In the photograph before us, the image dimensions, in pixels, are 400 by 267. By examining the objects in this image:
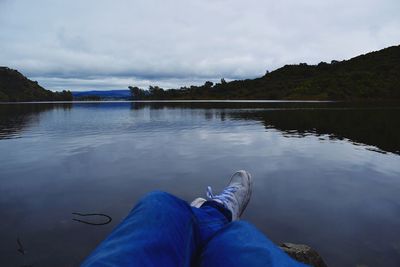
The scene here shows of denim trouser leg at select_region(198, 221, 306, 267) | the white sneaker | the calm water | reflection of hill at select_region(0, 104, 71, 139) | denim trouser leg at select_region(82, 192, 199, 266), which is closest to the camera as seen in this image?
denim trouser leg at select_region(82, 192, 199, 266)

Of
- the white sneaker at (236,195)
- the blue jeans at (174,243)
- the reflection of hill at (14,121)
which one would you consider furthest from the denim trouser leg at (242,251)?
the reflection of hill at (14,121)

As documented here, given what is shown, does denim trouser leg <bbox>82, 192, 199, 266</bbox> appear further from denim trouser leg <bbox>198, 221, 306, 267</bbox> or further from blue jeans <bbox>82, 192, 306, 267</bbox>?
denim trouser leg <bbox>198, 221, 306, 267</bbox>

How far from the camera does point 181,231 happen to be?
146 inches

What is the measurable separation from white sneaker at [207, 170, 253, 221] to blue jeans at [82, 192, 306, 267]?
2026 mm

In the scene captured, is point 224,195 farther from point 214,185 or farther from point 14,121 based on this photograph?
point 14,121

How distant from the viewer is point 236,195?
7461mm

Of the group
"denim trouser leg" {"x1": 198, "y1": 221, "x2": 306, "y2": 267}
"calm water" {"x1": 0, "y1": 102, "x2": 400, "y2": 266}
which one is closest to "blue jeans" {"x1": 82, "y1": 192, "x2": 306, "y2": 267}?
"denim trouser leg" {"x1": 198, "y1": 221, "x2": 306, "y2": 267}

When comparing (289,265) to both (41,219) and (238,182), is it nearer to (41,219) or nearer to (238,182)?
(238,182)

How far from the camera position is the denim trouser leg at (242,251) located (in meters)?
3.01

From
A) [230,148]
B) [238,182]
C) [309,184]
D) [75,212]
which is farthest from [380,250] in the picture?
[230,148]

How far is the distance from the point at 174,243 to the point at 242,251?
72cm

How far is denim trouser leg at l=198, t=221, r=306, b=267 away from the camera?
3010 millimetres

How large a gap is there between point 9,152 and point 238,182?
17.5 meters

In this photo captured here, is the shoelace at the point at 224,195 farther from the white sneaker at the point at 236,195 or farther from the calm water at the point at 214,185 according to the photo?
the calm water at the point at 214,185
